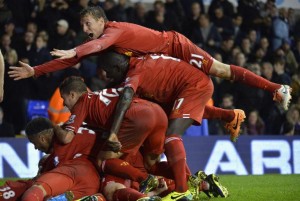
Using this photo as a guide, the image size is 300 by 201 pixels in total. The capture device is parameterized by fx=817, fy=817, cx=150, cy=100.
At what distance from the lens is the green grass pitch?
952 cm

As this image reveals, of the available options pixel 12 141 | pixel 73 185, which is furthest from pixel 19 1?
pixel 73 185

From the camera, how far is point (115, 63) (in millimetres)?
9219

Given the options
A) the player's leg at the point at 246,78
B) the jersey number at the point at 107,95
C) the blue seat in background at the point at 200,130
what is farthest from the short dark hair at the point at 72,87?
the blue seat in background at the point at 200,130

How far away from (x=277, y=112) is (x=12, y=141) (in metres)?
5.89

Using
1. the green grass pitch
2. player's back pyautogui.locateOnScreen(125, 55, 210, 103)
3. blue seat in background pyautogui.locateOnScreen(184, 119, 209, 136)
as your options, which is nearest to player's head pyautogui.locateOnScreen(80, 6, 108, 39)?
player's back pyautogui.locateOnScreen(125, 55, 210, 103)

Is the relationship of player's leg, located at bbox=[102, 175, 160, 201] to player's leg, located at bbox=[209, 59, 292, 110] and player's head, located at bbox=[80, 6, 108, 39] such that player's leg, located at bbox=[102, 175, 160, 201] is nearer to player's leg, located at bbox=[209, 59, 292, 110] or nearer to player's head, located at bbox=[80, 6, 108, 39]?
player's head, located at bbox=[80, 6, 108, 39]

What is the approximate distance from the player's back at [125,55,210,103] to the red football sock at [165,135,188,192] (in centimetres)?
66

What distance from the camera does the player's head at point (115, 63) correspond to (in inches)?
363

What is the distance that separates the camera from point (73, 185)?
8.16 meters

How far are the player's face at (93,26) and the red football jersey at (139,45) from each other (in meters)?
0.08

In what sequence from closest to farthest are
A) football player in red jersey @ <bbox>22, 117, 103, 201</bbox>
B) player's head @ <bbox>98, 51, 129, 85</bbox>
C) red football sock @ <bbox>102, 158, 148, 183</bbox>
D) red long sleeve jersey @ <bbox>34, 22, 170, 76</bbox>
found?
football player in red jersey @ <bbox>22, 117, 103, 201</bbox>, red football sock @ <bbox>102, 158, 148, 183</bbox>, red long sleeve jersey @ <bbox>34, 22, 170, 76</bbox>, player's head @ <bbox>98, 51, 129, 85</bbox>

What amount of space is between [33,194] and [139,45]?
7.94ft

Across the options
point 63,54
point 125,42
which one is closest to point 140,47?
point 125,42

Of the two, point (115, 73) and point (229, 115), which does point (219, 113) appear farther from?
point (115, 73)
